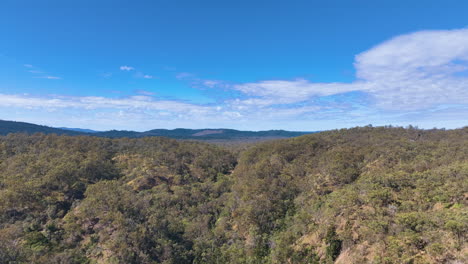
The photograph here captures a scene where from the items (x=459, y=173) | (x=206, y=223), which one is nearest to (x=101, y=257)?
(x=206, y=223)

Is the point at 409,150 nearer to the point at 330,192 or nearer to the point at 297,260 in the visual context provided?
the point at 330,192

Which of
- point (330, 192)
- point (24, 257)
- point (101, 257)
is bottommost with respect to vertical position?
point (101, 257)

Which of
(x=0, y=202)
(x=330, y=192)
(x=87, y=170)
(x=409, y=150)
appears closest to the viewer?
(x=0, y=202)

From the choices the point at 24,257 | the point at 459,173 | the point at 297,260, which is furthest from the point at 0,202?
the point at 459,173

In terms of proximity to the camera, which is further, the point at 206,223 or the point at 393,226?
the point at 206,223

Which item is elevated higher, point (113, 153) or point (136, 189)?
point (113, 153)

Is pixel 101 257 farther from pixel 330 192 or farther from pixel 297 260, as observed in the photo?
pixel 330 192

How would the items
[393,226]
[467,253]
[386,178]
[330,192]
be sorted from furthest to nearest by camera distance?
[330,192], [386,178], [393,226], [467,253]
